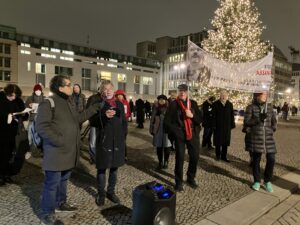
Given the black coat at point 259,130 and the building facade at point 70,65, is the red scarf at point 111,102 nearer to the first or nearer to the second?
the black coat at point 259,130

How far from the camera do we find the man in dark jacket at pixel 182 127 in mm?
5652

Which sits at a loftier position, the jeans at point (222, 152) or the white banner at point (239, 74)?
the white banner at point (239, 74)

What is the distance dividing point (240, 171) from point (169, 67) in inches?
3629

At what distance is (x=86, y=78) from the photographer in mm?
82500

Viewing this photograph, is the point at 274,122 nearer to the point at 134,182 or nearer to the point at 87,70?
the point at 134,182

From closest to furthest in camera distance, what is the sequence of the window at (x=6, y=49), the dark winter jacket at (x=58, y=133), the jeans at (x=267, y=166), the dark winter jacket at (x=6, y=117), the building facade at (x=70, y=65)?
the dark winter jacket at (x=58, y=133) → the dark winter jacket at (x=6, y=117) → the jeans at (x=267, y=166) → the window at (x=6, y=49) → the building facade at (x=70, y=65)

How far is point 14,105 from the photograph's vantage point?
591 cm

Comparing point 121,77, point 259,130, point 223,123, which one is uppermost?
point 121,77

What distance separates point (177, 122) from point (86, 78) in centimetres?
7927

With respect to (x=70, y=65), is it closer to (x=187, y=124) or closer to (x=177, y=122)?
(x=177, y=122)

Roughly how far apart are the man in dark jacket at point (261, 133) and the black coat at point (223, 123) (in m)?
2.46

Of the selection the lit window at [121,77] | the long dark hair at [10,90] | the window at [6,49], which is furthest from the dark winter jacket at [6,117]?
the lit window at [121,77]

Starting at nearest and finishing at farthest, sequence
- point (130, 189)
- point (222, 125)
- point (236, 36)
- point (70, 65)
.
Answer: point (130, 189) → point (222, 125) → point (236, 36) → point (70, 65)

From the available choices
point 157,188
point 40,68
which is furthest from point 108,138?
point 40,68
